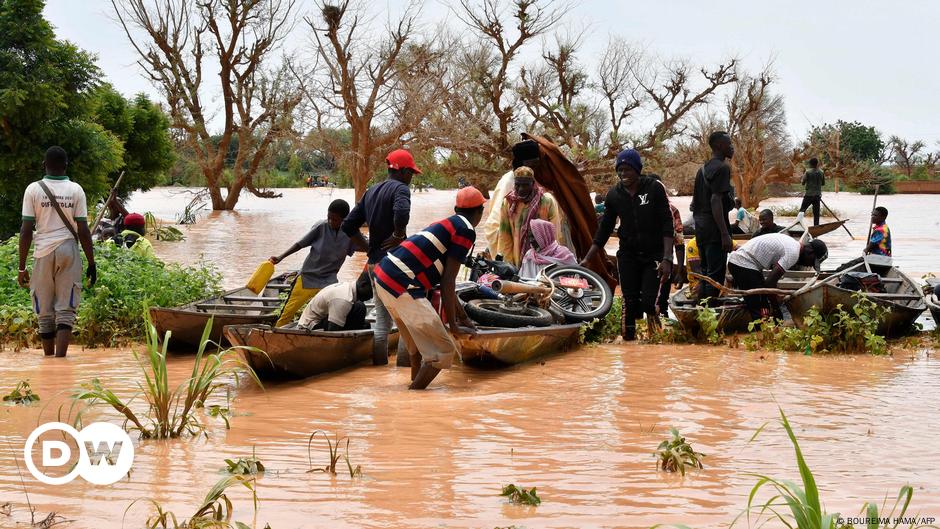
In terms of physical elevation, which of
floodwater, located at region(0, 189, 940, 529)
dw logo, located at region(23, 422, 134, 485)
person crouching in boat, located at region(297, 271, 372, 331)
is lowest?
floodwater, located at region(0, 189, 940, 529)

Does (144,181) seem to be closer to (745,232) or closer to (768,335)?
(745,232)

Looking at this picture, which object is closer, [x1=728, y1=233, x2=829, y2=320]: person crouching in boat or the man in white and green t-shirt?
the man in white and green t-shirt

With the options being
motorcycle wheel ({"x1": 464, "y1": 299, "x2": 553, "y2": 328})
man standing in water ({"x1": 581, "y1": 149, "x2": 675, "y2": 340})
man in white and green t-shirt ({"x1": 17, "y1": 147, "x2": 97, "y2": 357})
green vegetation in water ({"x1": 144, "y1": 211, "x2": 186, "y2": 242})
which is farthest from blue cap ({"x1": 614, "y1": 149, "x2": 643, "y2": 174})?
green vegetation in water ({"x1": 144, "y1": 211, "x2": 186, "y2": 242})

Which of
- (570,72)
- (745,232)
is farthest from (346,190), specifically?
(745,232)

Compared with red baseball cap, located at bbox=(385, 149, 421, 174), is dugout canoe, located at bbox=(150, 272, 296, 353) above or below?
below

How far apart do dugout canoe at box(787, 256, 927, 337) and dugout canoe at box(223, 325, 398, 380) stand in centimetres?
412

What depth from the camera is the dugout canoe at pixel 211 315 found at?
943 cm

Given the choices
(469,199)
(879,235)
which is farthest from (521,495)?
(879,235)

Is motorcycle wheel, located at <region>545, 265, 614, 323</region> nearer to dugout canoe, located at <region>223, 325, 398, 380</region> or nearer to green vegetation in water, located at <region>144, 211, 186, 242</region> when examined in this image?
dugout canoe, located at <region>223, 325, 398, 380</region>

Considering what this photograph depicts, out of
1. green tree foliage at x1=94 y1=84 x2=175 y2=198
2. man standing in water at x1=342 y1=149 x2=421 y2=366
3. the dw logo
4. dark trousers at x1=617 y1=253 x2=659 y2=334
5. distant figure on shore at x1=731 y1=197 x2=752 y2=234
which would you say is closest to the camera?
the dw logo

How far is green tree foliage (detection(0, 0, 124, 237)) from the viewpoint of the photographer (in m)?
19.2

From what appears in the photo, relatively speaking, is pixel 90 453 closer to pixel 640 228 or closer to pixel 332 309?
pixel 332 309

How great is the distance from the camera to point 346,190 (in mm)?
63875

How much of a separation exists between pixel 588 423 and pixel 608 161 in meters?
27.9
